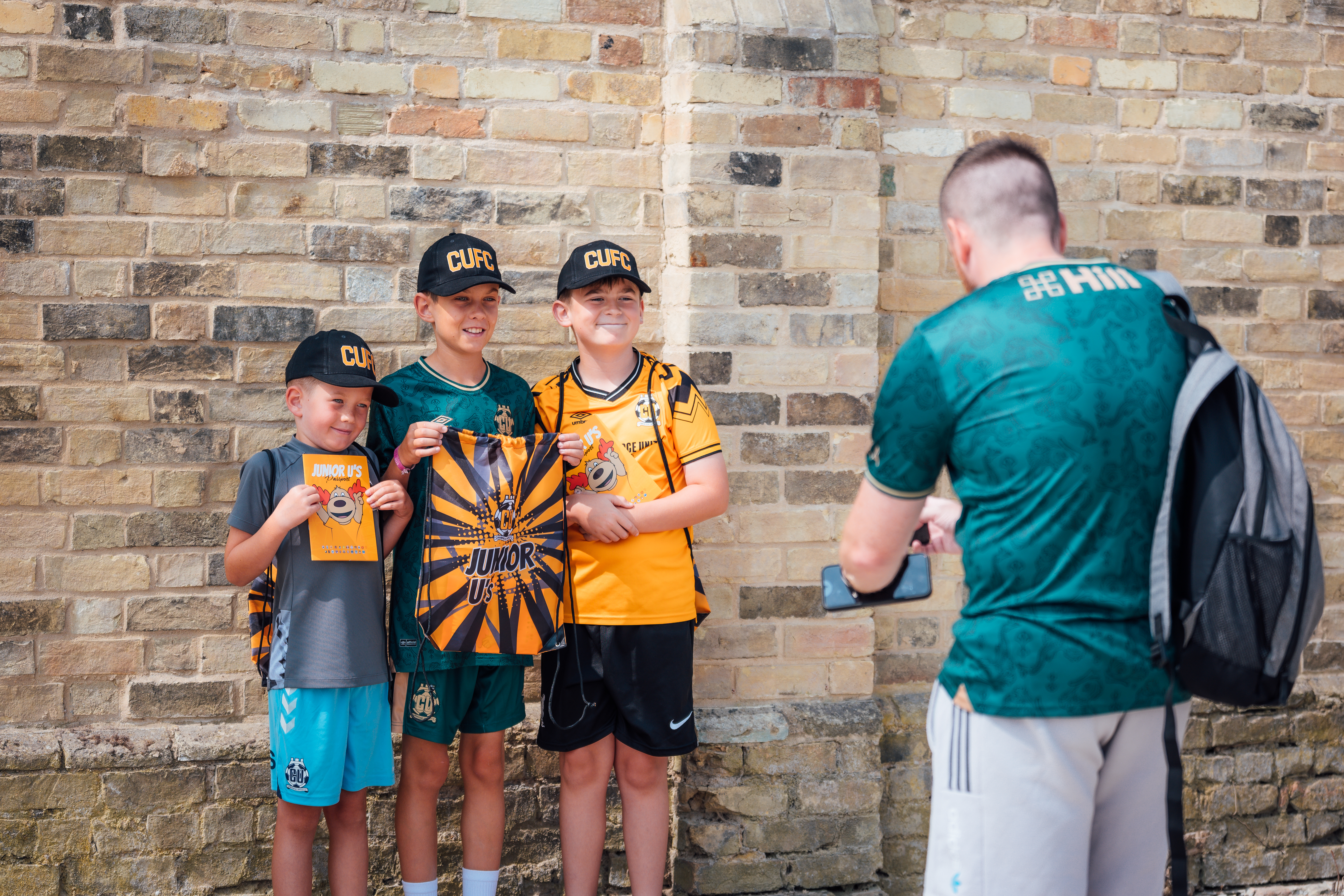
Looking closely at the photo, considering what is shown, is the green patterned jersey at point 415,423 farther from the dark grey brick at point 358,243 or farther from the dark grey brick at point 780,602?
the dark grey brick at point 780,602

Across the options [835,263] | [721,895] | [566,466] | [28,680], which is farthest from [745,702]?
[28,680]

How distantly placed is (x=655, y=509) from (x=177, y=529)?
1.67m

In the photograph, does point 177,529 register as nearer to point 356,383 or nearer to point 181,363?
point 181,363

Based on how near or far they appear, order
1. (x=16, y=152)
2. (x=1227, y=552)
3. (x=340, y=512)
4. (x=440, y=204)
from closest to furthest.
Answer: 1. (x=1227, y=552)
2. (x=340, y=512)
3. (x=16, y=152)
4. (x=440, y=204)

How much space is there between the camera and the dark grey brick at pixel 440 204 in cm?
344

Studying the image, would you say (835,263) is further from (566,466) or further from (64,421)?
(64,421)

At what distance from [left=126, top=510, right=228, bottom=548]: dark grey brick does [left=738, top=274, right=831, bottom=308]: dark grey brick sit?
1.91 meters

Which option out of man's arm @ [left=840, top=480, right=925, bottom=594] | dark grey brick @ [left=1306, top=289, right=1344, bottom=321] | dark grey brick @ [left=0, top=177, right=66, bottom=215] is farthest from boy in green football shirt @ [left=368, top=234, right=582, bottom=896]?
dark grey brick @ [left=1306, top=289, right=1344, bottom=321]

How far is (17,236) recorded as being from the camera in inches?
127

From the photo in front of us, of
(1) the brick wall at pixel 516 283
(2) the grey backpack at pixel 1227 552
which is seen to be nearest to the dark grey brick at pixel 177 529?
(1) the brick wall at pixel 516 283

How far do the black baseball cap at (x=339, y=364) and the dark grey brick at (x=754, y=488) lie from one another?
119 cm

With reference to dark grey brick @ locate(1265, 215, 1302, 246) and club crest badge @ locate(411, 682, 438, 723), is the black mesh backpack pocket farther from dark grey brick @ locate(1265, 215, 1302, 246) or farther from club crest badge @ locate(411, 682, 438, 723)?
dark grey brick @ locate(1265, 215, 1302, 246)

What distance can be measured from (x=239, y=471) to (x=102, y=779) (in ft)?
3.53

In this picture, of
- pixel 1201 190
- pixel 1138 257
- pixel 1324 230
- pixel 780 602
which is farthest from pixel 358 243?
pixel 1324 230
